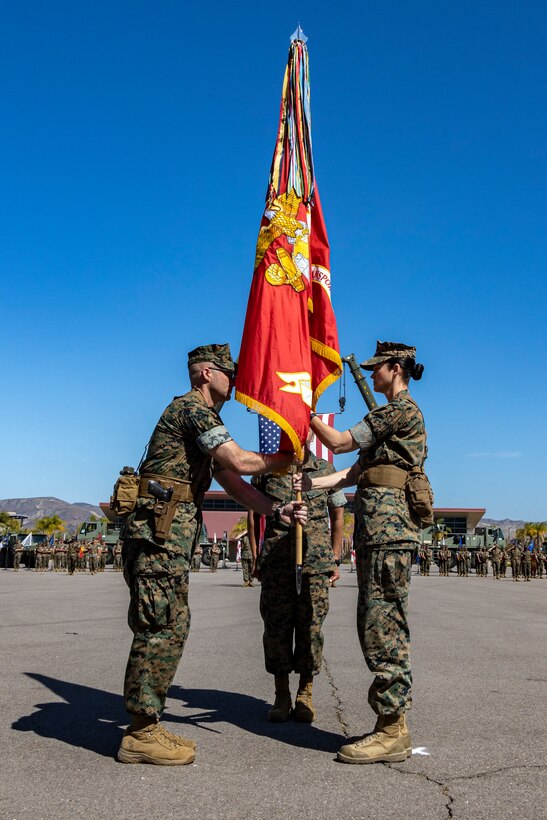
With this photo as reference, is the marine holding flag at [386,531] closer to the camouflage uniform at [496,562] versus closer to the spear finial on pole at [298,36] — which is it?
the spear finial on pole at [298,36]

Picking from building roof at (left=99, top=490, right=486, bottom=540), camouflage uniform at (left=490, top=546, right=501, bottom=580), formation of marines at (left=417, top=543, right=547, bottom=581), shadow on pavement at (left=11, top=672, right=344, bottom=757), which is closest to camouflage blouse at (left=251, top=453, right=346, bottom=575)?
shadow on pavement at (left=11, top=672, right=344, bottom=757)

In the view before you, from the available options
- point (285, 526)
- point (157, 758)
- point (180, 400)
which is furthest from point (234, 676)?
point (180, 400)

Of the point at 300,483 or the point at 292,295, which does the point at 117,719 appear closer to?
the point at 300,483

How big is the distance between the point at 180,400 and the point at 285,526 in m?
1.42

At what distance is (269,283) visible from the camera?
5648 millimetres

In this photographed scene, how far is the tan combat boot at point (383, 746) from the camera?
4.12 metres

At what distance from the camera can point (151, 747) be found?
4070mm

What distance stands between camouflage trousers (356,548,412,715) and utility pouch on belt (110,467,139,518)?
1354 mm

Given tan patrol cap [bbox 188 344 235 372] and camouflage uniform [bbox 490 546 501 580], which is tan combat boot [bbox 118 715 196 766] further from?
camouflage uniform [bbox 490 546 501 580]

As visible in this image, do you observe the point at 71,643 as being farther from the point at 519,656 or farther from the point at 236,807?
the point at 236,807

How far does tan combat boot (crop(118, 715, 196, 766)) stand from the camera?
404 cm

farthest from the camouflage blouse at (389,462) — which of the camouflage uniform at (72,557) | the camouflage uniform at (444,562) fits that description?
the camouflage uniform at (444,562)

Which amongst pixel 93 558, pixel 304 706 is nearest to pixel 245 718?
pixel 304 706

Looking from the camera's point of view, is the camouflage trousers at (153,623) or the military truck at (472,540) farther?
the military truck at (472,540)
